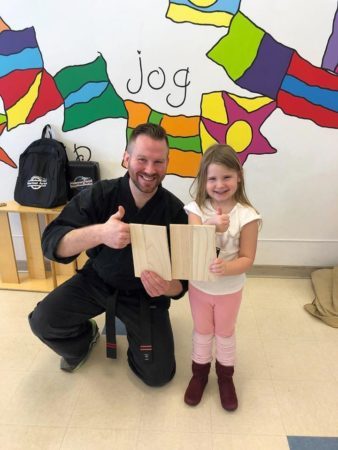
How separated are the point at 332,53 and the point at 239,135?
0.60 meters

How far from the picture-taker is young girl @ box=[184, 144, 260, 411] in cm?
→ 116

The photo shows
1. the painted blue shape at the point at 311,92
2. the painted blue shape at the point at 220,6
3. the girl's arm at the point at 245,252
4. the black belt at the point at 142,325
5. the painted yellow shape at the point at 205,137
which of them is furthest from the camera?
the painted yellow shape at the point at 205,137

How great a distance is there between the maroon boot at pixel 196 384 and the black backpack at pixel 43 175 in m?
1.14

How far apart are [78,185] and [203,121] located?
79cm

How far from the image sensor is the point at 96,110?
1.94 m

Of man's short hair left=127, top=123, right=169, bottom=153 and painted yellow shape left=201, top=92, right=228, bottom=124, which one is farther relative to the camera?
painted yellow shape left=201, top=92, right=228, bottom=124

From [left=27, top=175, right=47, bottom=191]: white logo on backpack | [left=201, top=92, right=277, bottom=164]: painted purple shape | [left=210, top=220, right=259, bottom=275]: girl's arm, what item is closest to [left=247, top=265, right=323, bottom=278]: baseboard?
[left=201, top=92, right=277, bottom=164]: painted purple shape

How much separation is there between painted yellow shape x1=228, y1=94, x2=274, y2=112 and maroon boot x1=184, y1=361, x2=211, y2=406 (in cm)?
133

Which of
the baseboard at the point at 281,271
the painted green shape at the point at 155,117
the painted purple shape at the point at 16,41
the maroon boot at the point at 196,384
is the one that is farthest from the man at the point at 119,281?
the painted purple shape at the point at 16,41

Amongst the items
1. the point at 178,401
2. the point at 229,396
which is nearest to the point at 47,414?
the point at 178,401

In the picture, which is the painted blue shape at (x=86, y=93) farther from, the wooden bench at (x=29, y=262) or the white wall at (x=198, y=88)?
the wooden bench at (x=29, y=262)

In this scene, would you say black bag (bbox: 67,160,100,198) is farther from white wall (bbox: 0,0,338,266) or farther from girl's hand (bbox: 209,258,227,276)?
girl's hand (bbox: 209,258,227,276)

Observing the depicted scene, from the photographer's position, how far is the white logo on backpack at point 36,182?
194cm

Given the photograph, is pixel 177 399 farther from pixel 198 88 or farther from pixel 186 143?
pixel 198 88
